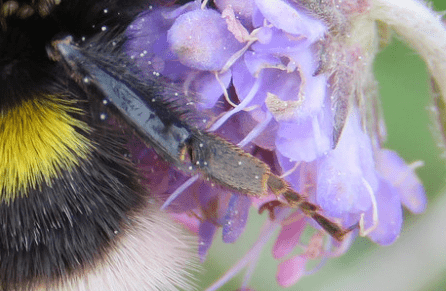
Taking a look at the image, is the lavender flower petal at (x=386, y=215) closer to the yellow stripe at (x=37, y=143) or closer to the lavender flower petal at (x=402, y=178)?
the lavender flower petal at (x=402, y=178)

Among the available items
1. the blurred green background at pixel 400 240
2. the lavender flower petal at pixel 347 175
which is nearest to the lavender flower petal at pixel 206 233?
the lavender flower petal at pixel 347 175

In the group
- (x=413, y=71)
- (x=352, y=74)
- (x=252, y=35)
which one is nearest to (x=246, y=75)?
(x=252, y=35)

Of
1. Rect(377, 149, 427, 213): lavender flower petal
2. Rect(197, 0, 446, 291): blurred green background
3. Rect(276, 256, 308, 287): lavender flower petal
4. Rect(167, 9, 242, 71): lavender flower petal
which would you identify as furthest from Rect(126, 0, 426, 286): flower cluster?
Rect(197, 0, 446, 291): blurred green background

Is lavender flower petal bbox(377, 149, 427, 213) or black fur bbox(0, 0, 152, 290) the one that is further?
lavender flower petal bbox(377, 149, 427, 213)

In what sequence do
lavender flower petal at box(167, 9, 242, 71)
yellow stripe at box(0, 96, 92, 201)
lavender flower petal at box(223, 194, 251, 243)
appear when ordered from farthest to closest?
lavender flower petal at box(223, 194, 251, 243) → lavender flower petal at box(167, 9, 242, 71) → yellow stripe at box(0, 96, 92, 201)

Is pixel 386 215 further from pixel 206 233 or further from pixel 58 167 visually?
pixel 58 167

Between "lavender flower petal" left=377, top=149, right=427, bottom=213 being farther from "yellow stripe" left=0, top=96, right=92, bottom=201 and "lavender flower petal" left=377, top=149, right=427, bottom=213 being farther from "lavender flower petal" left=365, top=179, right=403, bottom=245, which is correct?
"yellow stripe" left=0, top=96, right=92, bottom=201

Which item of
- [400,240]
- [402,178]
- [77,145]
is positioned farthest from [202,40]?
[400,240]
